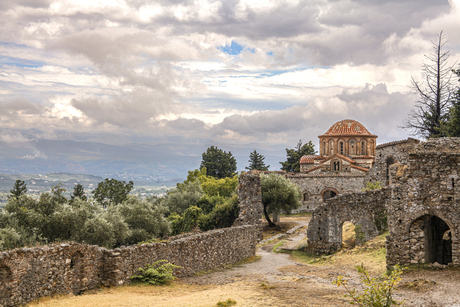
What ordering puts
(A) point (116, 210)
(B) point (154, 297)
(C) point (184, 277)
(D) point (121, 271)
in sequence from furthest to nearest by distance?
(A) point (116, 210) < (C) point (184, 277) < (D) point (121, 271) < (B) point (154, 297)

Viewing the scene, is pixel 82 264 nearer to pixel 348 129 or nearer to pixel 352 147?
pixel 352 147

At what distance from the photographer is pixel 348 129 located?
2330 inches

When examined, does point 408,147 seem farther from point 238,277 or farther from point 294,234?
point 238,277

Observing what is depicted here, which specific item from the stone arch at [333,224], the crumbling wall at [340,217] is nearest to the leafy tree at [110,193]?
the stone arch at [333,224]

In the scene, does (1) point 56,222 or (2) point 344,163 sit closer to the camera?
(1) point 56,222

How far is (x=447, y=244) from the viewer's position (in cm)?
1423

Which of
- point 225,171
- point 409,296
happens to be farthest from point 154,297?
point 225,171

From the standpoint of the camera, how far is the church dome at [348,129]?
58.4 meters

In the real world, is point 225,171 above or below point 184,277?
above

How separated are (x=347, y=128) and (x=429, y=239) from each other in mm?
47552

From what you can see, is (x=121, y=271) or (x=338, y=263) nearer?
(x=121, y=271)

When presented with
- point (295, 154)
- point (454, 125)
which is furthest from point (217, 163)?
point (454, 125)

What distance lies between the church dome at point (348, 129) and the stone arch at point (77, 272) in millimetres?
51683

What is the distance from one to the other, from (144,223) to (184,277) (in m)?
16.3
